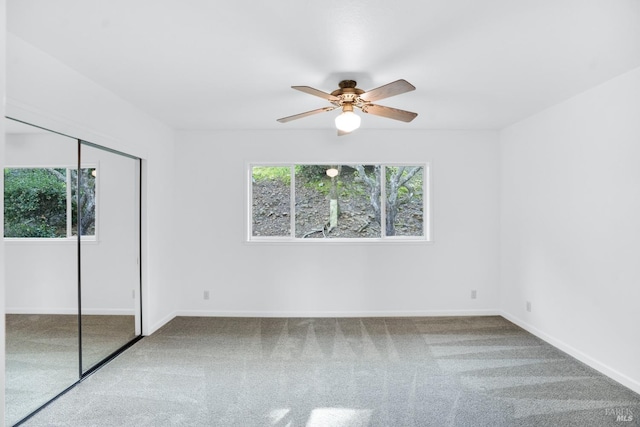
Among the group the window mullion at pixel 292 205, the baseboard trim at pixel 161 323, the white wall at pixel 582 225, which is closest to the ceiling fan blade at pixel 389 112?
the white wall at pixel 582 225

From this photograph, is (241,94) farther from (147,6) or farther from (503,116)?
(503,116)

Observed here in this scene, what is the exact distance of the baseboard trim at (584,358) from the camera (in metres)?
2.68

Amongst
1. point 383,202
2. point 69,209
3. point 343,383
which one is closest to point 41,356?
point 69,209

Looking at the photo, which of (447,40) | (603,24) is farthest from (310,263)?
(603,24)

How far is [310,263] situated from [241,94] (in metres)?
2.25

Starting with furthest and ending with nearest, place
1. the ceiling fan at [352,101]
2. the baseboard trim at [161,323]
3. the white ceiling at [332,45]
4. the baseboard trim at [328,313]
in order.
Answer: the baseboard trim at [328,313] → the baseboard trim at [161,323] → the ceiling fan at [352,101] → the white ceiling at [332,45]

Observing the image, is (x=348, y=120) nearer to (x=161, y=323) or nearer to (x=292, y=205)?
(x=292, y=205)

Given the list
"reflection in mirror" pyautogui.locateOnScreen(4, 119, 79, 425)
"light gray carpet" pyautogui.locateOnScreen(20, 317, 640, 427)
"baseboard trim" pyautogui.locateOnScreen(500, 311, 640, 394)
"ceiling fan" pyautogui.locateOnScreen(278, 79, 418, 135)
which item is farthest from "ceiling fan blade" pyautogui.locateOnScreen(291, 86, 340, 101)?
"baseboard trim" pyautogui.locateOnScreen(500, 311, 640, 394)

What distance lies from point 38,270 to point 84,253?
1.45ft

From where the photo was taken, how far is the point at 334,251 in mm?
4531

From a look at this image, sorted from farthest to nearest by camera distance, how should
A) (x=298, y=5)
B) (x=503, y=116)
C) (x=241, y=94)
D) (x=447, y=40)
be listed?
(x=503, y=116), (x=241, y=94), (x=447, y=40), (x=298, y=5)

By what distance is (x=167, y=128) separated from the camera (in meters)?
4.31

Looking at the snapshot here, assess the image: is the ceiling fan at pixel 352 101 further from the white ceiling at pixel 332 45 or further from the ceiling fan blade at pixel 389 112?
the white ceiling at pixel 332 45

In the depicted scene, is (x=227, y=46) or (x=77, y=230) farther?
(x=77, y=230)
